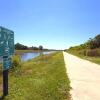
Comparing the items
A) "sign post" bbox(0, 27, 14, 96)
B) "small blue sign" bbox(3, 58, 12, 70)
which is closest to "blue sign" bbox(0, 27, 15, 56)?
"sign post" bbox(0, 27, 14, 96)

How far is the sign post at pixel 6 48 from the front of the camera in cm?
789

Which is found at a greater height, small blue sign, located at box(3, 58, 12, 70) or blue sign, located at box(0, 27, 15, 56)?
blue sign, located at box(0, 27, 15, 56)

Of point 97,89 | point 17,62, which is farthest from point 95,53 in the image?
point 97,89

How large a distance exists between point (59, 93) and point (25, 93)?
53.2 inches

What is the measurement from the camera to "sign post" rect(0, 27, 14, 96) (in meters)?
7.89

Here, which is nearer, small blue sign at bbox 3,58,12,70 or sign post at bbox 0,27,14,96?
sign post at bbox 0,27,14,96

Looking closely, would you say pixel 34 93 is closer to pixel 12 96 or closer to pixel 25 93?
pixel 25 93

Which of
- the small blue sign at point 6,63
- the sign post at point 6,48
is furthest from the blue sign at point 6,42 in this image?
the small blue sign at point 6,63

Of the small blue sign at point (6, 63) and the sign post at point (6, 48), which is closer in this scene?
the sign post at point (6, 48)

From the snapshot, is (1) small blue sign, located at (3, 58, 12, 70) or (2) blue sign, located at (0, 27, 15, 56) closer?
(2) blue sign, located at (0, 27, 15, 56)

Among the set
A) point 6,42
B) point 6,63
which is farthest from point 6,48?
point 6,63

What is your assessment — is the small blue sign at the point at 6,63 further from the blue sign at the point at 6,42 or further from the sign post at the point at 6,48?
the blue sign at the point at 6,42

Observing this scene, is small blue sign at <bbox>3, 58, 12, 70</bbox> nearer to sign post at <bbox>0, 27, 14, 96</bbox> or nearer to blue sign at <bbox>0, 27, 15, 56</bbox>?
sign post at <bbox>0, 27, 14, 96</bbox>

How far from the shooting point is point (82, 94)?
27.7ft
